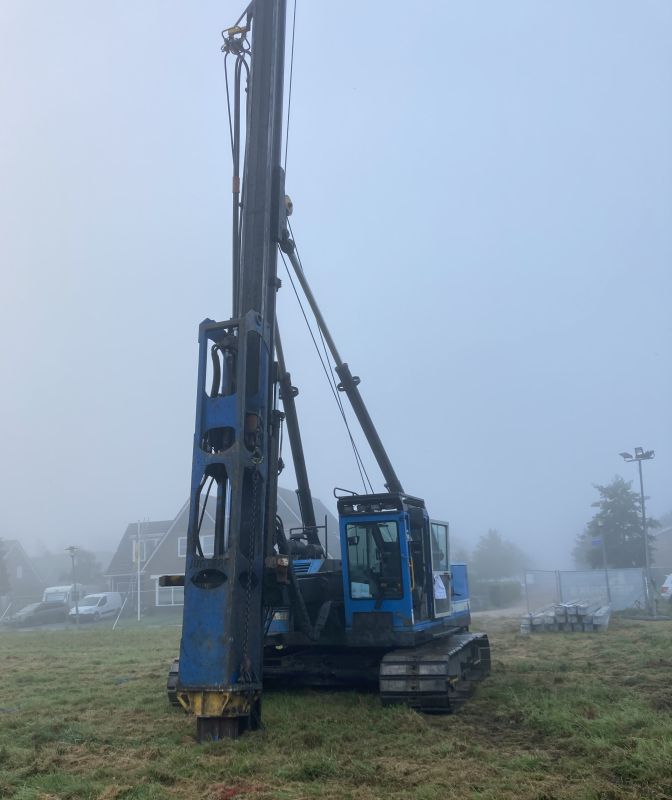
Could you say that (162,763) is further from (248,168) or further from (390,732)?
(248,168)

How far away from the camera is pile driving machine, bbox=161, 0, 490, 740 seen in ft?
26.3

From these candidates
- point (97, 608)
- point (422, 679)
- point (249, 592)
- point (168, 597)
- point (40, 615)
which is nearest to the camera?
point (249, 592)

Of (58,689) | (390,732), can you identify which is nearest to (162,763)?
(390,732)

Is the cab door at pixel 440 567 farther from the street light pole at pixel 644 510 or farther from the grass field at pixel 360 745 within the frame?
the street light pole at pixel 644 510

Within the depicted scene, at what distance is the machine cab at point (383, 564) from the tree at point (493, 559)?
147 feet

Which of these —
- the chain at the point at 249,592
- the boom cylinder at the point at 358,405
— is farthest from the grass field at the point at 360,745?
the boom cylinder at the point at 358,405

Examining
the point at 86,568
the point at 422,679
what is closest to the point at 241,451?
the point at 422,679

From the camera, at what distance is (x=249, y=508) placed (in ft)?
28.4

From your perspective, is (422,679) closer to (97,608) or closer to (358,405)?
(358,405)

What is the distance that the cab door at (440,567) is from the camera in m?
11.5

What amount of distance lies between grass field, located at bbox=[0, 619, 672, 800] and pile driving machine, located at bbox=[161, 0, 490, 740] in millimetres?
434

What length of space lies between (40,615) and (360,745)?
119ft

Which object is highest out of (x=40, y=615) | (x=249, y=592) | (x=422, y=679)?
(x=249, y=592)

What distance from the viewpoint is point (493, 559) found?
5722cm
